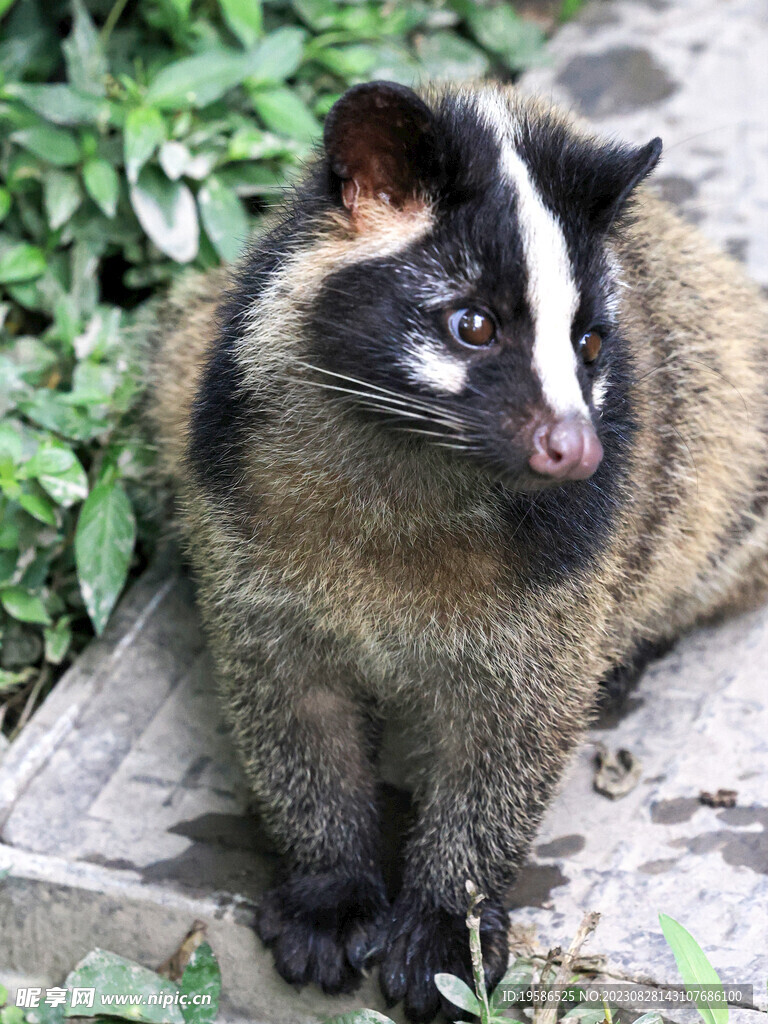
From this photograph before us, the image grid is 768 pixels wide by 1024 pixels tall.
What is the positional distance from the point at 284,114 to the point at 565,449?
297 cm

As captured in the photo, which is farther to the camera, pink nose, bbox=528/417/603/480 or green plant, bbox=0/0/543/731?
green plant, bbox=0/0/543/731

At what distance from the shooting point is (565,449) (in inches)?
94.6

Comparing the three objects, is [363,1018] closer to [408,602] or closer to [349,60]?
[408,602]

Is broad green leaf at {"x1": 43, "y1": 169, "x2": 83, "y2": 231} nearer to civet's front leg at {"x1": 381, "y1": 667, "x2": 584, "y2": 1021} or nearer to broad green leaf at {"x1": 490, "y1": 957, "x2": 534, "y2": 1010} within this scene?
civet's front leg at {"x1": 381, "y1": 667, "x2": 584, "y2": 1021}

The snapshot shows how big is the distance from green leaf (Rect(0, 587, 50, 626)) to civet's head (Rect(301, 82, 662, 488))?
1.86m

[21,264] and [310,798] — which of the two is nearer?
[310,798]

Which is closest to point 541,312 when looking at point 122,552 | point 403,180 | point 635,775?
point 403,180

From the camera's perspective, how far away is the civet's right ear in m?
2.52

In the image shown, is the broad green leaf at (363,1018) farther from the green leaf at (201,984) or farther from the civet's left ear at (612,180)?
the civet's left ear at (612,180)

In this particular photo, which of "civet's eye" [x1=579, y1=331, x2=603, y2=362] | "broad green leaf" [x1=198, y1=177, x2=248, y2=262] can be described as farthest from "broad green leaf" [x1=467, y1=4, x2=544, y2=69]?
"civet's eye" [x1=579, y1=331, x2=603, y2=362]

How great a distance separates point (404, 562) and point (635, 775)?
1263 millimetres

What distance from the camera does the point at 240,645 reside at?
3252 millimetres

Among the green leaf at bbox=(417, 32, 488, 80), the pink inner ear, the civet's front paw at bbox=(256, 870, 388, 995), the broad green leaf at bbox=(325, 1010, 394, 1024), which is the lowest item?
the civet's front paw at bbox=(256, 870, 388, 995)

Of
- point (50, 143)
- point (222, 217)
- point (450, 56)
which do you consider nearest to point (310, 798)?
point (222, 217)
